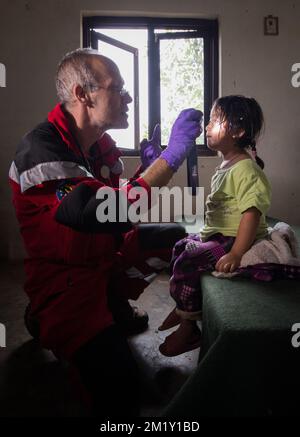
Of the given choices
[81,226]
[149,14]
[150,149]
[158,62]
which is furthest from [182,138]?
[149,14]

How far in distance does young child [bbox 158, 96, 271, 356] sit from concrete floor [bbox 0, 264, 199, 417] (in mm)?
97

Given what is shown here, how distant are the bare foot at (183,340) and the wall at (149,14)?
1.95m

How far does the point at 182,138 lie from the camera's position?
118 cm

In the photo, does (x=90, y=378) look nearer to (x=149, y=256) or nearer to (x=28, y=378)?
(x=28, y=378)

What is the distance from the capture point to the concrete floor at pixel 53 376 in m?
→ 1.05

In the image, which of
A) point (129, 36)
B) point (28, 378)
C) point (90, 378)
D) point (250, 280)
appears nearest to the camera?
point (90, 378)

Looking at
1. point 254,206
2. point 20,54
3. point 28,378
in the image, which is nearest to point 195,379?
point 254,206

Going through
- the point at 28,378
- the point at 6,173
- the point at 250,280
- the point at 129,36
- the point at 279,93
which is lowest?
the point at 28,378

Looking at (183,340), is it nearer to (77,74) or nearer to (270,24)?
(77,74)

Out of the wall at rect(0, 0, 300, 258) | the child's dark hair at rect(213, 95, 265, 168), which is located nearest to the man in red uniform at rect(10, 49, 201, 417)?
the child's dark hair at rect(213, 95, 265, 168)

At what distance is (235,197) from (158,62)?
7.18 feet

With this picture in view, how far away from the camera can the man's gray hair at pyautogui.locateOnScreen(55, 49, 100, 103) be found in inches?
45.5

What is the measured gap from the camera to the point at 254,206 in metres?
1.07

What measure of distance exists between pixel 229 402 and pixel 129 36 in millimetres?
3002
